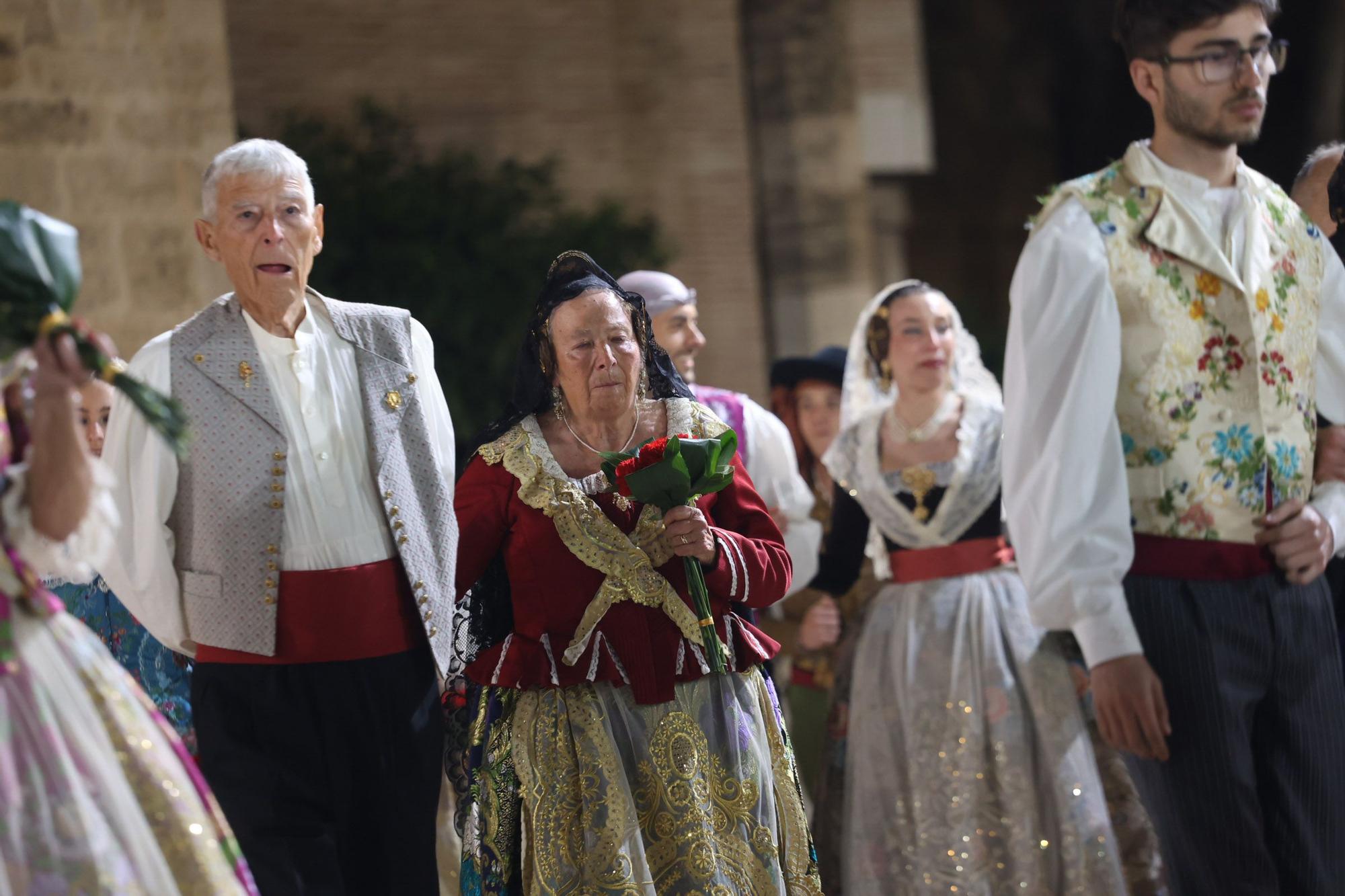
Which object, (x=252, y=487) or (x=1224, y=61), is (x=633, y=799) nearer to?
(x=252, y=487)

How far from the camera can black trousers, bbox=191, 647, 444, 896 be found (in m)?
3.57

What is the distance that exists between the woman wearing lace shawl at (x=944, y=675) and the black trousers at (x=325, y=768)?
175 centimetres

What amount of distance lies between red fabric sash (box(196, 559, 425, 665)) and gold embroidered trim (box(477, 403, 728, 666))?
0.38m

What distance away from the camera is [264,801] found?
356 cm

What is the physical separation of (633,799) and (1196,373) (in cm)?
147

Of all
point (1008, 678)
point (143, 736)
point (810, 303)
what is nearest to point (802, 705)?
point (1008, 678)

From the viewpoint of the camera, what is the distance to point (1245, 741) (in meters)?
3.03

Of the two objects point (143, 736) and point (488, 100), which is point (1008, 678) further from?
point (488, 100)

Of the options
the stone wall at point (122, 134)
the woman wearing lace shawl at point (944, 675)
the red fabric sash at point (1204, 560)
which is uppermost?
the stone wall at point (122, 134)

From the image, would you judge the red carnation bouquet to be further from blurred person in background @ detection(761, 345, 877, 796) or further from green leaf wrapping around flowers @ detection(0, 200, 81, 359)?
blurred person in background @ detection(761, 345, 877, 796)

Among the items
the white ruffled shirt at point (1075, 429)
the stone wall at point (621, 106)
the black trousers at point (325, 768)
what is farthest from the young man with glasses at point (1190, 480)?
the stone wall at point (621, 106)

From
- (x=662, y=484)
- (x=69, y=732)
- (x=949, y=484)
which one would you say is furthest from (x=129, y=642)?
(x=949, y=484)

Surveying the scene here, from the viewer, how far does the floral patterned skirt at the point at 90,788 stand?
2.50 m

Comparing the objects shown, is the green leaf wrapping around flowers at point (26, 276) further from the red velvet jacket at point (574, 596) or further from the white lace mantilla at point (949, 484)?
the white lace mantilla at point (949, 484)
